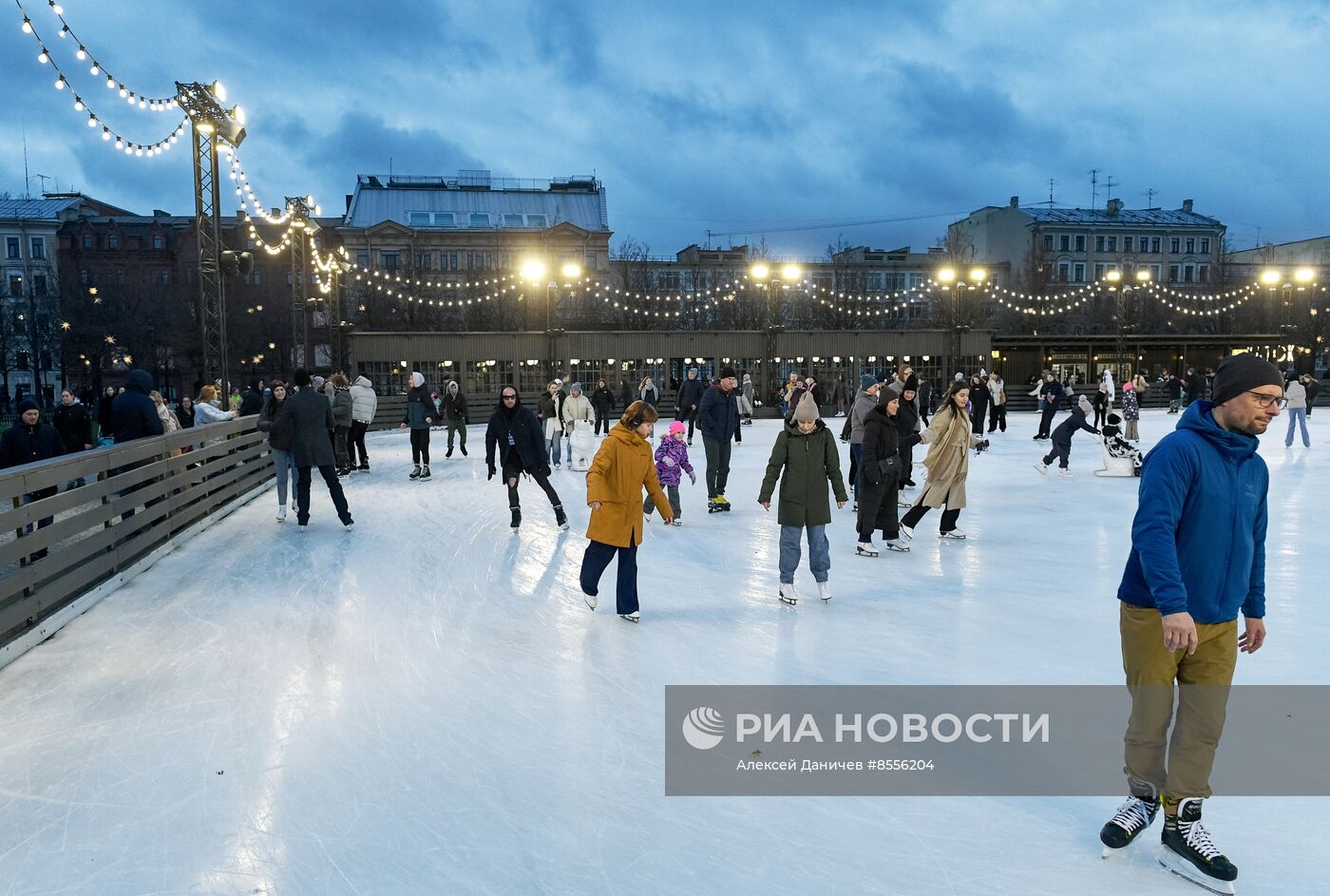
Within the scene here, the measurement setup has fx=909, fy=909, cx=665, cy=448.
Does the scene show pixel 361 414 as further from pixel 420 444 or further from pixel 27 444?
pixel 27 444

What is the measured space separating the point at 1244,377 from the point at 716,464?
723 cm

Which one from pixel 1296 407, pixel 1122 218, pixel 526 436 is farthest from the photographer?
pixel 1122 218

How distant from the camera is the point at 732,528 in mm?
8703

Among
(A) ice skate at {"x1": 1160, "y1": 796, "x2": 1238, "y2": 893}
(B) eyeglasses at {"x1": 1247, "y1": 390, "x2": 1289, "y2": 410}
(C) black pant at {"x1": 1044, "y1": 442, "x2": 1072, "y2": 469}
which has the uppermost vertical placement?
(B) eyeglasses at {"x1": 1247, "y1": 390, "x2": 1289, "y2": 410}

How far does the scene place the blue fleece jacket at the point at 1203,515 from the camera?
261 centimetres

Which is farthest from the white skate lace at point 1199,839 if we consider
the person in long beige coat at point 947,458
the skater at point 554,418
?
the skater at point 554,418

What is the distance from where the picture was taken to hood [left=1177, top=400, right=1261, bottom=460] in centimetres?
261

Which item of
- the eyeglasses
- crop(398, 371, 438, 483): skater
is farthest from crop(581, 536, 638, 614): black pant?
crop(398, 371, 438, 483): skater

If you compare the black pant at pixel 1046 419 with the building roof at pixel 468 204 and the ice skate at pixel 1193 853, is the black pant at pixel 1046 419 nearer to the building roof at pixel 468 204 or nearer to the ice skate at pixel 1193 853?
the ice skate at pixel 1193 853

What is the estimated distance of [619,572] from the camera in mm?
5539

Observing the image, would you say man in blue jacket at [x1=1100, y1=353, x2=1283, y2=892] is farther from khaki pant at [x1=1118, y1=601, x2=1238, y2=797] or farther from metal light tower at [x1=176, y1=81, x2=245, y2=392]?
metal light tower at [x1=176, y1=81, x2=245, y2=392]

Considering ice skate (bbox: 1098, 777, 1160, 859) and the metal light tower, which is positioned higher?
the metal light tower

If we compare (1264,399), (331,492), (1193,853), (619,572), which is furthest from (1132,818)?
(331,492)

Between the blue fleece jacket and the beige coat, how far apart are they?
Result: 16.6 feet
